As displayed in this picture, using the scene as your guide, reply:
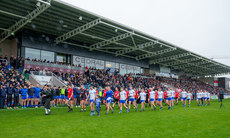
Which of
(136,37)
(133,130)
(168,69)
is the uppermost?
(136,37)

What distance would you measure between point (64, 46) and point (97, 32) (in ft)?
22.3

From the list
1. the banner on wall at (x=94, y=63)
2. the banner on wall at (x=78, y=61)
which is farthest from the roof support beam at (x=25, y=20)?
the banner on wall at (x=94, y=63)

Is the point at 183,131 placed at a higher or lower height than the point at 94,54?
lower

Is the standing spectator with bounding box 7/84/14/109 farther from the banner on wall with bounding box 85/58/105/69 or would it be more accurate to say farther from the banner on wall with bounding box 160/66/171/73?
the banner on wall with bounding box 160/66/171/73

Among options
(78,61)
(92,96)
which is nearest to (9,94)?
(92,96)

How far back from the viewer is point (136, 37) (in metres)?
32.6

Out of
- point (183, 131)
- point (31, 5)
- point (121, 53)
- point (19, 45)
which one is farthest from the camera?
point (121, 53)

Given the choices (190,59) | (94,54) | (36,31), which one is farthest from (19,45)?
(190,59)

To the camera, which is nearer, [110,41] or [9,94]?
[9,94]

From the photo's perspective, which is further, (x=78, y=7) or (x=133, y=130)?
(x=78, y=7)

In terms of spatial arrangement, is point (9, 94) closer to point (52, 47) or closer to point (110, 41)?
point (52, 47)

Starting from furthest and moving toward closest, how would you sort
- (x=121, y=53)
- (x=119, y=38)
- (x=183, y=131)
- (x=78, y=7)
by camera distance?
1. (x=121, y=53)
2. (x=119, y=38)
3. (x=78, y=7)
4. (x=183, y=131)

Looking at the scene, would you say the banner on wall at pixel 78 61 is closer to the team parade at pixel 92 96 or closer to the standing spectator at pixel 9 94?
the team parade at pixel 92 96

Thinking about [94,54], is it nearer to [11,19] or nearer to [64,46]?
[64,46]
